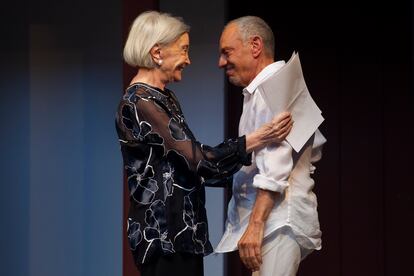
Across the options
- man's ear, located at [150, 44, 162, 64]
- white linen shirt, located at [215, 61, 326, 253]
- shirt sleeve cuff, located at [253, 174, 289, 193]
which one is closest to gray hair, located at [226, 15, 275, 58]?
white linen shirt, located at [215, 61, 326, 253]

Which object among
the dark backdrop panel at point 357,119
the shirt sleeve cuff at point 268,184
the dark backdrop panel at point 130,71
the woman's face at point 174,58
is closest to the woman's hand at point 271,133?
the shirt sleeve cuff at point 268,184

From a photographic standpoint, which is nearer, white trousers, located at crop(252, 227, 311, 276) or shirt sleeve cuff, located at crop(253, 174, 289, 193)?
shirt sleeve cuff, located at crop(253, 174, 289, 193)

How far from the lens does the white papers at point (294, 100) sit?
4.02 metres

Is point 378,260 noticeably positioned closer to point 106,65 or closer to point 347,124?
point 347,124

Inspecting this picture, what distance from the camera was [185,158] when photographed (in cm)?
395

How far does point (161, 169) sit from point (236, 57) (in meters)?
0.59

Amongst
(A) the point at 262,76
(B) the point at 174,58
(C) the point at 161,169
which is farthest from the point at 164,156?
(A) the point at 262,76

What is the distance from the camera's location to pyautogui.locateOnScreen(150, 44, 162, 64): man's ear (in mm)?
4027

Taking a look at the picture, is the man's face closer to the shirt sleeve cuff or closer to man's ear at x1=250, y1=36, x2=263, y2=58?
man's ear at x1=250, y1=36, x2=263, y2=58

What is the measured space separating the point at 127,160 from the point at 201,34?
2206 mm

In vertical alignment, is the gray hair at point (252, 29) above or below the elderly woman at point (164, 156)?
above

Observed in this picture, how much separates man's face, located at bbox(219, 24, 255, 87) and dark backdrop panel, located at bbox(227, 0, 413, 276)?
6.98 feet

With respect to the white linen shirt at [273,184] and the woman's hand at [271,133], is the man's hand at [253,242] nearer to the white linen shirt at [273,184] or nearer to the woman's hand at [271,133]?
Result: the white linen shirt at [273,184]

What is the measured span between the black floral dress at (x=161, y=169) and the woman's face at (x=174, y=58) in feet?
0.33
